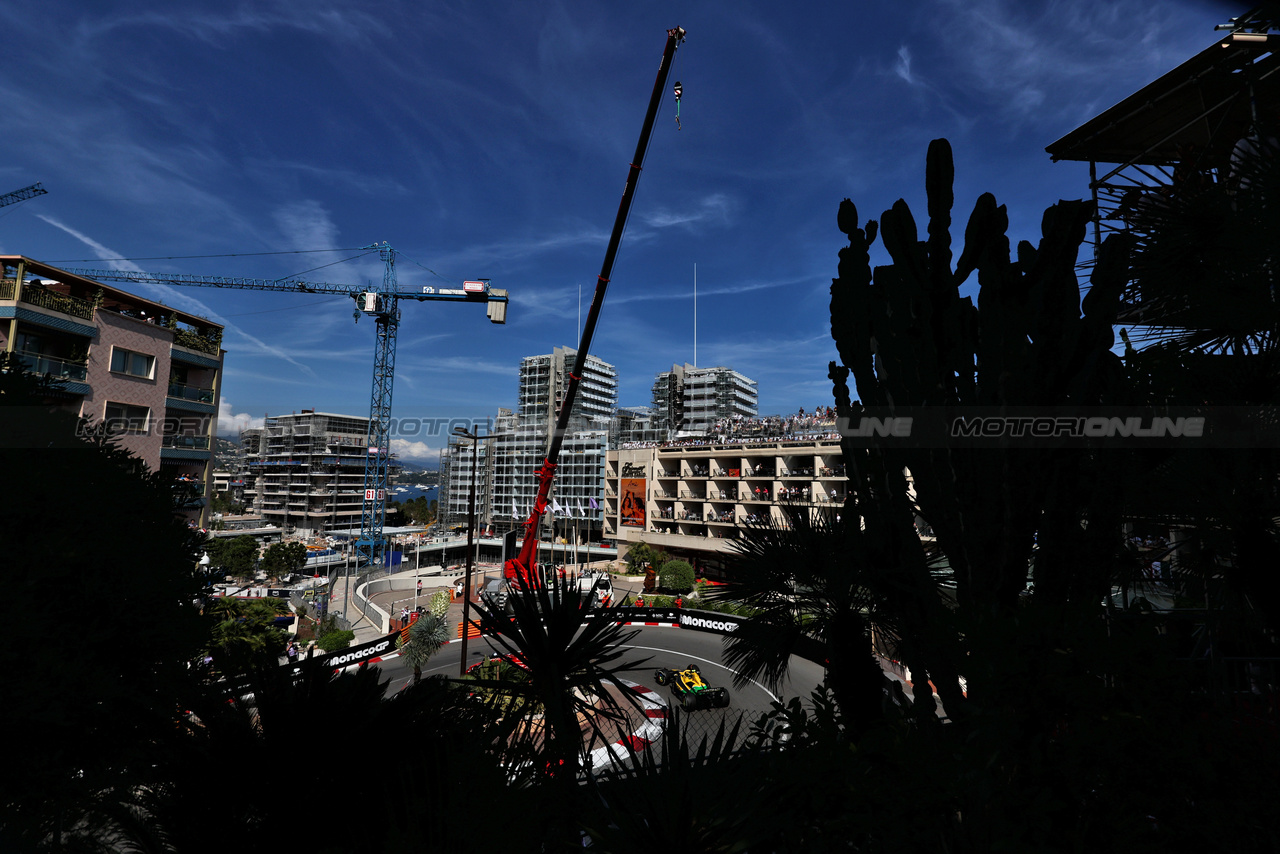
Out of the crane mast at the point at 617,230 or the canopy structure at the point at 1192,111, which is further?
the crane mast at the point at 617,230

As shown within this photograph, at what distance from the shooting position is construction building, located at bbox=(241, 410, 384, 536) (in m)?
104

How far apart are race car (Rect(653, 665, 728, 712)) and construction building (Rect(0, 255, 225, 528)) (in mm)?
20464

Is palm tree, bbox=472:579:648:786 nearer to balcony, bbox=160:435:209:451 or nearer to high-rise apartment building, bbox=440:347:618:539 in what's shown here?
balcony, bbox=160:435:209:451

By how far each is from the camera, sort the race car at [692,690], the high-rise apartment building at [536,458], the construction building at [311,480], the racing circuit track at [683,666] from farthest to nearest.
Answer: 1. the construction building at [311,480]
2. the high-rise apartment building at [536,458]
3. the racing circuit track at [683,666]
4. the race car at [692,690]

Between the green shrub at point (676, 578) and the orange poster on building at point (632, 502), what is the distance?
13825mm

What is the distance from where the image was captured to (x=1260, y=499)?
598cm

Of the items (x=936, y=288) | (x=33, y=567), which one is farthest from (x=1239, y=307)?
(x=33, y=567)

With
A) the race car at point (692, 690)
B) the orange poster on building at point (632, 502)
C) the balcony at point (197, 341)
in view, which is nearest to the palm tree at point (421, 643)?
the race car at point (692, 690)

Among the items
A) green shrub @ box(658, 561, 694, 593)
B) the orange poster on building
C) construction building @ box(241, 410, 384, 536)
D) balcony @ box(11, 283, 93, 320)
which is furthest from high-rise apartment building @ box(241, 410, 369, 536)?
balcony @ box(11, 283, 93, 320)

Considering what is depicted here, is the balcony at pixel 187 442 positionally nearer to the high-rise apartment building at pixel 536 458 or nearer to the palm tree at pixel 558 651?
the high-rise apartment building at pixel 536 458

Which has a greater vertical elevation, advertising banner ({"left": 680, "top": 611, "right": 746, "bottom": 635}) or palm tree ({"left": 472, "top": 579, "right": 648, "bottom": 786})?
→ palm tree ({"left": 472, "top": 579, "right": 648, "bottom": 786})

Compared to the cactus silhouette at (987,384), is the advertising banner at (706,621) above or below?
below

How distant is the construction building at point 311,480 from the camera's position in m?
104

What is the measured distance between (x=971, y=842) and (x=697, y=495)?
49.6m
